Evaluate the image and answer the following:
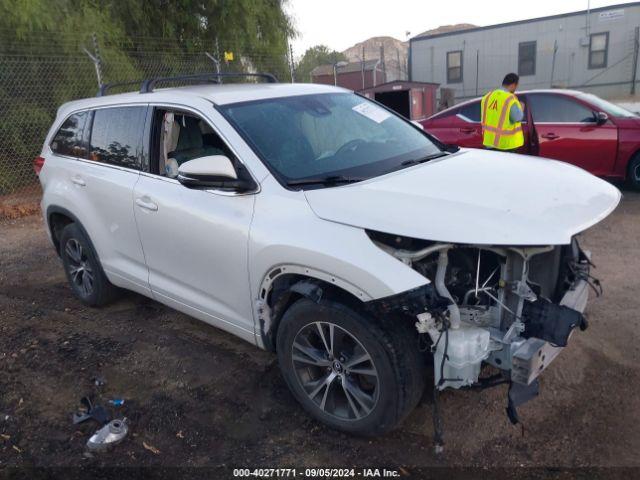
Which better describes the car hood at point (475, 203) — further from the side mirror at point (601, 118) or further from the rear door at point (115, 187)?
the side mirror at point (601, 118)

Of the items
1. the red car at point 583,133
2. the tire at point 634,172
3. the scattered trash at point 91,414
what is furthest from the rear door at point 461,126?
the scattered trash at point 91,414

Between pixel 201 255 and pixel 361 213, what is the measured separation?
1.19 metres

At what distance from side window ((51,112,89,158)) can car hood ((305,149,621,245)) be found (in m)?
2.58

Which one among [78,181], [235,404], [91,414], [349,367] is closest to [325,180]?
[349,367]

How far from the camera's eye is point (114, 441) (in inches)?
119

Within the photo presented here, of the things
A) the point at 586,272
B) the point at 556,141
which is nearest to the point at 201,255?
the point at 586,272

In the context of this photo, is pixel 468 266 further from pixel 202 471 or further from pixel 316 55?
pixel 316 55

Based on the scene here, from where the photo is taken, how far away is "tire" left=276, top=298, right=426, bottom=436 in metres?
2.61

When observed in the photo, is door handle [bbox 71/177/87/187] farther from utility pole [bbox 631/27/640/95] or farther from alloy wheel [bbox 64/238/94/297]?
utility pole [bbox 631/27/640/95]

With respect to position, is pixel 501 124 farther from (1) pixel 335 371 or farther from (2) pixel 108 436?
(2) pixel 108 436

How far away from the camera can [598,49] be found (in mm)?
24469

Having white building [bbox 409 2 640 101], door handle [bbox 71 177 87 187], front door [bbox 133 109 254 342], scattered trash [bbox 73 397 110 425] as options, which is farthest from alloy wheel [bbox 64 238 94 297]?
white building [bbox 409 2 640 101]

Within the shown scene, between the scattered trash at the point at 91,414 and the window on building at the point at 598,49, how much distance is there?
2702 centimetres

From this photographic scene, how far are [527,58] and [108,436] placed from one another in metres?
26.8
